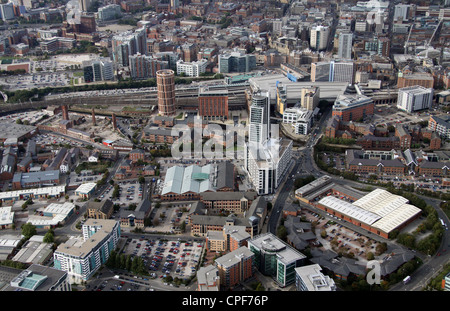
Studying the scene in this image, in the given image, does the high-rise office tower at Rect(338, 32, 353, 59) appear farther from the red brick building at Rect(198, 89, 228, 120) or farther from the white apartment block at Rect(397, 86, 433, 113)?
the red brick building at Rect(198, 89, 228, 120)

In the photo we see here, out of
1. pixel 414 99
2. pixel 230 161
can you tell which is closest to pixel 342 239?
pixel 230 161

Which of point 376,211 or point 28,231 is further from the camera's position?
point 376,211

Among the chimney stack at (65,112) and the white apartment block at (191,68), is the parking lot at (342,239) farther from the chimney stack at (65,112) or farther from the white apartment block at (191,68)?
the white apartment block at (191,68)

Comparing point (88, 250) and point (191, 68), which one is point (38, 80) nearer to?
point (191, 68)

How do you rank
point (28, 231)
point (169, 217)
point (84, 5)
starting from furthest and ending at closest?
point (84, 5) < point (169, 217) < point (28, 231)

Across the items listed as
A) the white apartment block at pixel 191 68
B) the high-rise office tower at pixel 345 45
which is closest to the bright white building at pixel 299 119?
the white apartment block at pixel 191 68

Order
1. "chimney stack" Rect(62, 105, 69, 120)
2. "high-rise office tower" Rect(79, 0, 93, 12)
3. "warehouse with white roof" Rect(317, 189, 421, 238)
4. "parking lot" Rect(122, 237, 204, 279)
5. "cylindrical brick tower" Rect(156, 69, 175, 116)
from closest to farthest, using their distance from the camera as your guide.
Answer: "parking lot" Rect(122, 237, 204, 279), "warehouse with white roof" Rect(317, 189, 421, 238), "chimney stack" Rect(62, 105, 69, 120), "cylindrical brick tower" Rect(156, 69, 175, 116), "high-rise office tower" Rect(79, 0, 93, 12)

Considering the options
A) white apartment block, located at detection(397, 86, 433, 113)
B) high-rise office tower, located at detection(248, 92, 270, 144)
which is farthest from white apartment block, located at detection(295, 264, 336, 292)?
white apartment block, located at detection(397, 86, 433, 113)

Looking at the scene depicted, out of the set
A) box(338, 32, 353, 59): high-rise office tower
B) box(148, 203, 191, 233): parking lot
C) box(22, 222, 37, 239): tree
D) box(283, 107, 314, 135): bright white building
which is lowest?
box(148, 203, 191, 233): parking lot
